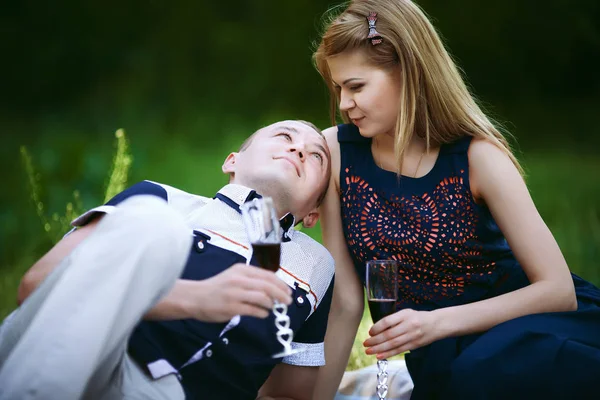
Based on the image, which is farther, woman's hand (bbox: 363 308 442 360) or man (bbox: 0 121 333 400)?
woman's hand (bbox: 363 308 442 360)

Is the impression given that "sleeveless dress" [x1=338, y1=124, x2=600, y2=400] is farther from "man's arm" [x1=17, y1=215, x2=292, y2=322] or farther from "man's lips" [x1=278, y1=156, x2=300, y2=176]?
"man's arm" [x1=17, y1=215, x2=292, y2=322]

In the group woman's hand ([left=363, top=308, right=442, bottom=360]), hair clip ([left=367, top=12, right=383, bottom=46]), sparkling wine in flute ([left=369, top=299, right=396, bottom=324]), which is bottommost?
woman's hand ([left=363, top=308, right=442, bottom=360])

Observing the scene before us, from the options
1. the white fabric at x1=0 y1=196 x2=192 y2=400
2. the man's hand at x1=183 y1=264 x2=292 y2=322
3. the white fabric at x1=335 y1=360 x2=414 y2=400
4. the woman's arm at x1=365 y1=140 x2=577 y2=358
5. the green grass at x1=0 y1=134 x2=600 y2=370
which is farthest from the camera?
the green grass at x1=0 y1=134 x2=600 y2=370

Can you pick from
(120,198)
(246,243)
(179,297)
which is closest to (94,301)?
(179,297)

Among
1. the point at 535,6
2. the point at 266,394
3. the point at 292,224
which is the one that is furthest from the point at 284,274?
the point at 535,6

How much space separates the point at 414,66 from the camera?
261cm

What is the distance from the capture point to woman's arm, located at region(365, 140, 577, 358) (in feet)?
7.67

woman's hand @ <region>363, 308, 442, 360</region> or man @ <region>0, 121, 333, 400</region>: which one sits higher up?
man @ <region>0, 121, 333, 400</region>

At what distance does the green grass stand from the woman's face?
10.8ft

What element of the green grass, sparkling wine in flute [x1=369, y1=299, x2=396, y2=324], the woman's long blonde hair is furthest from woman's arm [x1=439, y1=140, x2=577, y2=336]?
the green grass

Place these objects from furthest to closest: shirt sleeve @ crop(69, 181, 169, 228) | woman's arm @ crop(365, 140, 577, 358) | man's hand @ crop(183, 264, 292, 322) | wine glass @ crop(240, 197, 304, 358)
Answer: woman's arm @ crop(365, 140, 577, 358) → shirt sleeve @ crop(69, 181, 169, 228) → wine glass @ crop(240, 197, 304, 358) → man's hand @ crop(183, 264, 292, 322)

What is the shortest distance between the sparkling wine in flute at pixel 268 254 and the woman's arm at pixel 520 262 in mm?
567

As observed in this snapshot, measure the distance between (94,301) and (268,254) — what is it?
0.47m

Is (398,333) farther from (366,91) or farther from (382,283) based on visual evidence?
(366,91)
